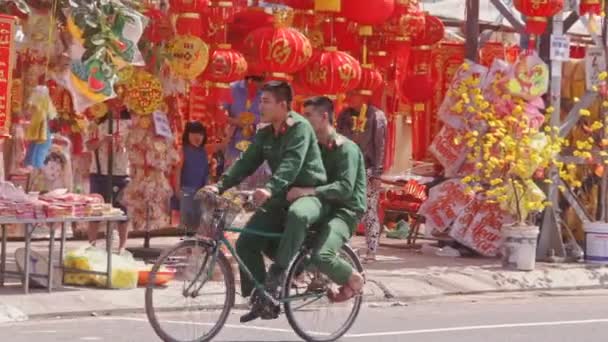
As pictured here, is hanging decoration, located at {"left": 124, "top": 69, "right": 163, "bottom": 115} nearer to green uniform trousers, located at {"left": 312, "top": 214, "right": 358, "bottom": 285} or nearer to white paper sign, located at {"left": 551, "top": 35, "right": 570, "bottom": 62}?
white paper sign, located at {"left": 551, "top": 35, "right": 570, "bottom": 62}

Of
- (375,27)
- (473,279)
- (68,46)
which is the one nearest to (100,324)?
(68,46)

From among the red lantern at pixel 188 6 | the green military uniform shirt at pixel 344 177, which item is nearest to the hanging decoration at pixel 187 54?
the red lantern at pixel 188 6

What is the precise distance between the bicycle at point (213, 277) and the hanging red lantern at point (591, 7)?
7.03 m

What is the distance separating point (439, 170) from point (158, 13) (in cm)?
457

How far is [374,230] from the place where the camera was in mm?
15703

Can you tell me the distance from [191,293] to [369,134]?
611 cm

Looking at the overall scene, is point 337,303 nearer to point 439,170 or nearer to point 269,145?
point 269,145

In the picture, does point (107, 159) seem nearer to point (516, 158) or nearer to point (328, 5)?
point (328, 5)

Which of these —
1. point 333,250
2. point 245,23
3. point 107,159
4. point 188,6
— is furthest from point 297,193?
point 245,23

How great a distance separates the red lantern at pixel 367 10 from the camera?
15.0 m

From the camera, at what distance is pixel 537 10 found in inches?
599

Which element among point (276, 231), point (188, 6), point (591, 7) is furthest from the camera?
point (591, 7)

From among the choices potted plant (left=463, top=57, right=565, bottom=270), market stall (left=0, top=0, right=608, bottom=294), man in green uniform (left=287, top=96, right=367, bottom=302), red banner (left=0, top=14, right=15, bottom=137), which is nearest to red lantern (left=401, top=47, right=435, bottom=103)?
market stall (left=0, top=0, right=608, bottom=294)

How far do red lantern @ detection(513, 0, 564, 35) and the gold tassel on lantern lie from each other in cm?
197
